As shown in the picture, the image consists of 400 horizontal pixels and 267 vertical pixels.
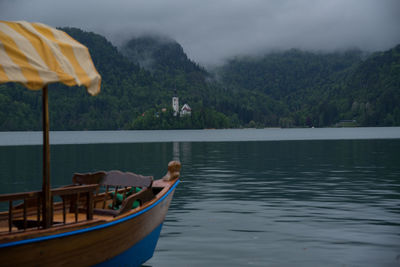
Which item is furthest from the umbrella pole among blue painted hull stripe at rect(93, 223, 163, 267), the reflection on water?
the reflection on water

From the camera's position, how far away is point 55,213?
1360 cm

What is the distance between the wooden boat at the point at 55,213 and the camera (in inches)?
371

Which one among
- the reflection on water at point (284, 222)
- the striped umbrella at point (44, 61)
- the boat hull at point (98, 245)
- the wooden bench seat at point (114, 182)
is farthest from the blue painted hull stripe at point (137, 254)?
the striped umbrella at point (44, 61)

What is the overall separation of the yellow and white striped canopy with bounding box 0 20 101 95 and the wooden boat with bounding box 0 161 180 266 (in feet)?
8.88

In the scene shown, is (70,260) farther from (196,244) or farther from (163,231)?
(163,231)

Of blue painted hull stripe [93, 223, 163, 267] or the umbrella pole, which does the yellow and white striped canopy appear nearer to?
the umbrella pole

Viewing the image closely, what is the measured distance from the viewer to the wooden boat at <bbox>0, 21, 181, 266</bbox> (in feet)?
30.9

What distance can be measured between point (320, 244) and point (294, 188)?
45.0ft

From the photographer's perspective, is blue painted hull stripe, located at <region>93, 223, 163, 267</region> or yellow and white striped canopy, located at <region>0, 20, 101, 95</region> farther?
blue painted hull stripe, located at <region>93, 223, 163, 267</region>

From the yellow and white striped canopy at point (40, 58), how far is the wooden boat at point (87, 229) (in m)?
2.71

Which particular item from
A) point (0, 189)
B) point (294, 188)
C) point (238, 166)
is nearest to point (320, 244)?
point (294, 188)

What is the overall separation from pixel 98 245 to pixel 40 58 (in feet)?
13.8

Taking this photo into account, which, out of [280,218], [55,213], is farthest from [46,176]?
[280,218]

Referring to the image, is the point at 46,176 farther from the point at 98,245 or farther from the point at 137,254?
the point at 137,254
